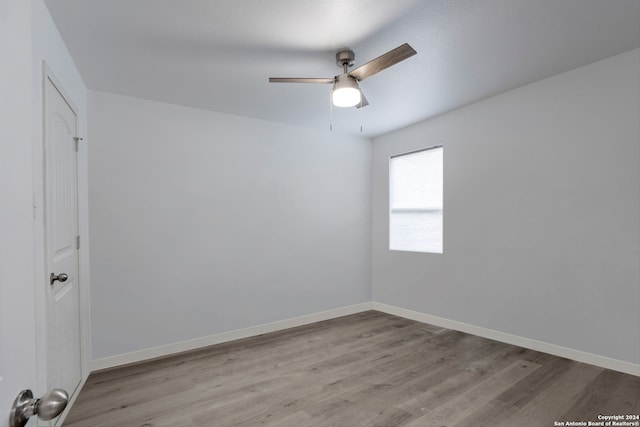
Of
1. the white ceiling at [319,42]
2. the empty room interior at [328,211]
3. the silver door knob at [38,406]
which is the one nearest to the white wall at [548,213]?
the empty room interior at [328,211]

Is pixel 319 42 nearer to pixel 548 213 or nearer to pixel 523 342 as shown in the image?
pixel 548 213

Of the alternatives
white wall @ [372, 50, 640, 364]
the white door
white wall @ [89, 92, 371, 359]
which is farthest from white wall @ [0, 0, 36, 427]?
white wall @ [372, 50, 640, 364]

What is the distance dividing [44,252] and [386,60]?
7.79 ft

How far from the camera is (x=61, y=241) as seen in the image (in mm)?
2238

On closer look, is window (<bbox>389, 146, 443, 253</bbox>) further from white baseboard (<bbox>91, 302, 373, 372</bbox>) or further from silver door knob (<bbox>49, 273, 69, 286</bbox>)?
silver door knob (<bbox>49, 273, 69, 286</bbox>)

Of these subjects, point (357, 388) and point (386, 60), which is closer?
point (386, 60)

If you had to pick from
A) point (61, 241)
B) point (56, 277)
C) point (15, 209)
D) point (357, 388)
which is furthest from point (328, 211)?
point (15, 209)

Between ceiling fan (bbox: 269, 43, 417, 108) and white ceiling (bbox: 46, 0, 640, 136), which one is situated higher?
white ceiling (bbox: 46, 0, 640, 136)

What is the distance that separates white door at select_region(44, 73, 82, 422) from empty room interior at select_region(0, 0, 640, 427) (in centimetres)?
3

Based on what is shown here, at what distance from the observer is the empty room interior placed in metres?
2.16

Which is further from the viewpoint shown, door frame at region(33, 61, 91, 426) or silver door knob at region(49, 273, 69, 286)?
silver door knob at region(49, 273, 69, 286)

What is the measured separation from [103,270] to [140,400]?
1258mm

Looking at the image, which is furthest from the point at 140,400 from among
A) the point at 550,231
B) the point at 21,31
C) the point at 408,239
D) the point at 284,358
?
the point at 550,231

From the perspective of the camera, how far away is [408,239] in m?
4.55
